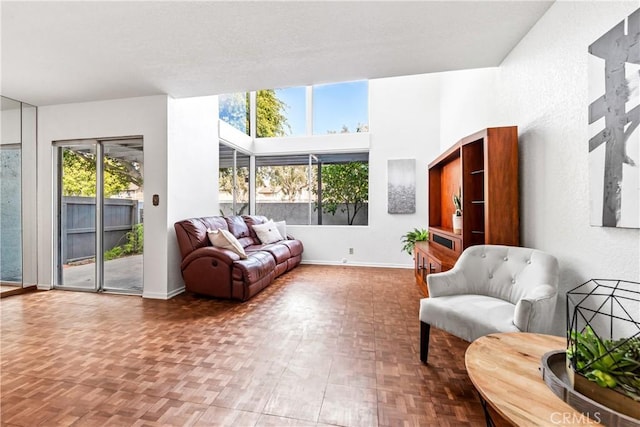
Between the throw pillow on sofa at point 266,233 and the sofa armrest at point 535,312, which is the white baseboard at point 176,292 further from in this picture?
the sofa armrest at point 535,312

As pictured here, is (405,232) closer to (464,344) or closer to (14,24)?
(464,344)

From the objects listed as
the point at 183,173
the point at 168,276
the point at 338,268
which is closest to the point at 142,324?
the point at 168,276

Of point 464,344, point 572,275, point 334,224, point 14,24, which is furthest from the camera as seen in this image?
point 334,224

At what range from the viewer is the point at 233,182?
5656 mm

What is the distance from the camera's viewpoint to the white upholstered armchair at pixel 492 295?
5.35ft

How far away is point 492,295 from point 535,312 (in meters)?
0.59

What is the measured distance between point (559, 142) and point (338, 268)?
3.95 m

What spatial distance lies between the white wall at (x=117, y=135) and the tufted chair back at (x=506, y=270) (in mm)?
3423

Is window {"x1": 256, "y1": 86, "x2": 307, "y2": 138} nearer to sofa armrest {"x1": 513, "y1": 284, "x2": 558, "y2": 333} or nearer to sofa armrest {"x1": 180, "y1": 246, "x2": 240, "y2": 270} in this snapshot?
sofa armrest {"x1": 180, "y1": 246, "x2": 240, "y2": 270}

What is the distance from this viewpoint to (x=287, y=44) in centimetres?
246

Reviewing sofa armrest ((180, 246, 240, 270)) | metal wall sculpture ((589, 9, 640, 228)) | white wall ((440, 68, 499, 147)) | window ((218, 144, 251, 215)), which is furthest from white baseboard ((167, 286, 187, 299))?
white wall ((440, 68, 499, 147))

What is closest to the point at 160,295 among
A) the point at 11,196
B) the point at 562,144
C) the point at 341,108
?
the point at 11,196

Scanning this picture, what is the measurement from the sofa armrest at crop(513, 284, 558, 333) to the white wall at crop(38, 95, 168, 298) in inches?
144

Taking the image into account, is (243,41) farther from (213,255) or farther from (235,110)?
(235,110)
